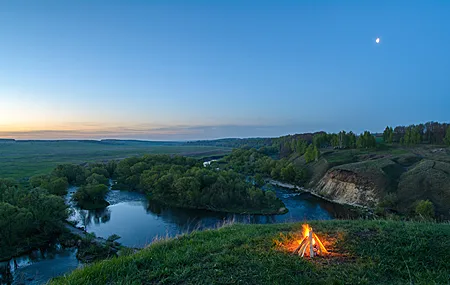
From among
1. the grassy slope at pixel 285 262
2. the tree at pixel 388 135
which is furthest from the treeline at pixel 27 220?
the tree at pixel 388 135

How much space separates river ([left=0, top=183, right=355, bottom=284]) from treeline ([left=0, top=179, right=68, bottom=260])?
206cm

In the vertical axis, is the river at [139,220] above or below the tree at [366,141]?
below

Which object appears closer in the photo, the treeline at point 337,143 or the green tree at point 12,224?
the green tree at point 12,224

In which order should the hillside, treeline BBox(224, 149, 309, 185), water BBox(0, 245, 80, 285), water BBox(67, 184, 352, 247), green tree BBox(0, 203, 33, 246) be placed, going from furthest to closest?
treeline BBox(224, 149, 309, 185), the hillside, water BBox(67, 184, 352, 247), green tree BBox(0, 203, 33, 246), water BBox(0, 245, 80, 285)

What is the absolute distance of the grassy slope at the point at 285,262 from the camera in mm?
5656

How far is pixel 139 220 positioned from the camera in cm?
3688

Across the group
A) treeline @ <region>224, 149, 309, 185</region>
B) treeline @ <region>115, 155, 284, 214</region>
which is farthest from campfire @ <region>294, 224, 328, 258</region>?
treeline @ <region>224, 149, 309, 185</region>

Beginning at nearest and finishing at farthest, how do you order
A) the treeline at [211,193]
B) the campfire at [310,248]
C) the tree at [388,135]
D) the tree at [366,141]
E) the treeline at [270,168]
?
1. the campfire at [310,248]
2. the treeline at [211,193]
3. the treeline at [270,168]
4. the tree at [366,141]
5. the tree at [388,135]

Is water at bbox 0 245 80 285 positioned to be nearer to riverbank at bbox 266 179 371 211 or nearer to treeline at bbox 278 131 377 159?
riverbank at bbox 266 179 371 211

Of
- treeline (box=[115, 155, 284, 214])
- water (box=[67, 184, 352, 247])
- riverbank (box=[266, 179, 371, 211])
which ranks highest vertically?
treeline (box=[115, 155, 284, 214])

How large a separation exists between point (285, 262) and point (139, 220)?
114 feet

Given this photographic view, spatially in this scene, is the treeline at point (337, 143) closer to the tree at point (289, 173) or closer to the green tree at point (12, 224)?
the tree at point (289, 173)

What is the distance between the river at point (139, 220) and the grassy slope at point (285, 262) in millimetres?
14639

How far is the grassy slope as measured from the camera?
566 centimetres
